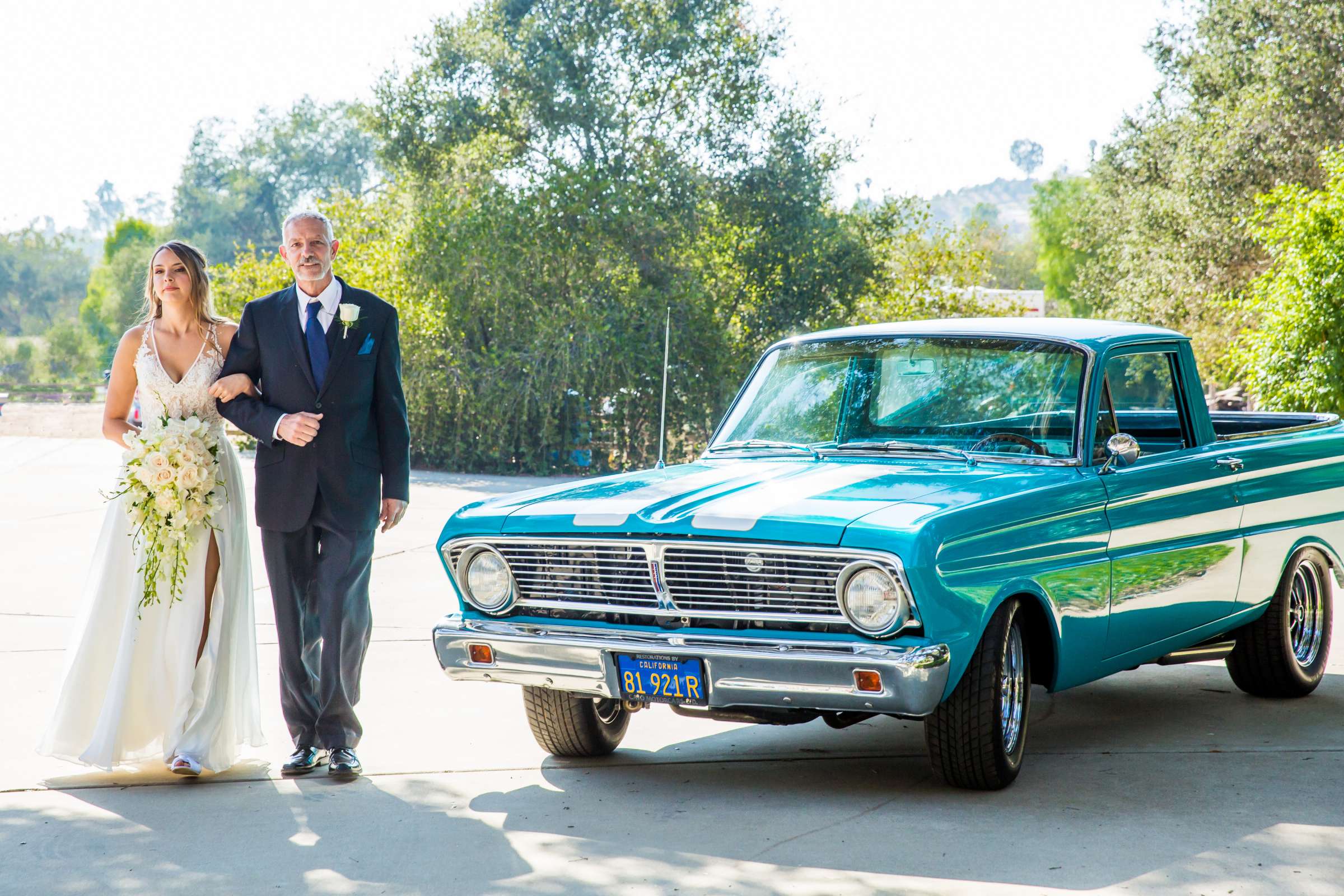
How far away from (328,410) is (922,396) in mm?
2428

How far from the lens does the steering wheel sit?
18.2 ft

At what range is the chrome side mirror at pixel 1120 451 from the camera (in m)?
5.44

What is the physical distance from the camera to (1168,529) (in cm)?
577

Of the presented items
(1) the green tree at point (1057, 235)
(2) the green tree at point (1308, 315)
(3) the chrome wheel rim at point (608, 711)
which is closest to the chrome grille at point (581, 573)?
(3) the chrome wheel rim at point (608, 711)

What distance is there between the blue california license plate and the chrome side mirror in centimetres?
192

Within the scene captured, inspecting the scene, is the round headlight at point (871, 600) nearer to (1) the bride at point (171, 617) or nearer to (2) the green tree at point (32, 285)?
(1) the bride at point (171, 617)

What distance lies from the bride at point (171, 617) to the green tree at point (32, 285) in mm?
109866

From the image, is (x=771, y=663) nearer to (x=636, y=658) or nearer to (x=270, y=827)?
(x=636, y=658)

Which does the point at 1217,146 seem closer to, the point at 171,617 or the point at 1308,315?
the point at 1308,315

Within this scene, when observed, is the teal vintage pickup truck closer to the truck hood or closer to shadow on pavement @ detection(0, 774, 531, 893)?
the truck hood

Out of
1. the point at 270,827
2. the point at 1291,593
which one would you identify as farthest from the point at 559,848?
the point at 1291,593

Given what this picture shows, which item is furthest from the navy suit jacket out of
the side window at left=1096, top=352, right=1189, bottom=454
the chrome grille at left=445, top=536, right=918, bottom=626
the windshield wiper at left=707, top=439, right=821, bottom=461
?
the side window at left=1096, top=352, right=1189, bottom=454

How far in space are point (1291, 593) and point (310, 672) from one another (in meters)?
4.66

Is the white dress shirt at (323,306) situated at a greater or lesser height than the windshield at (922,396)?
greater
